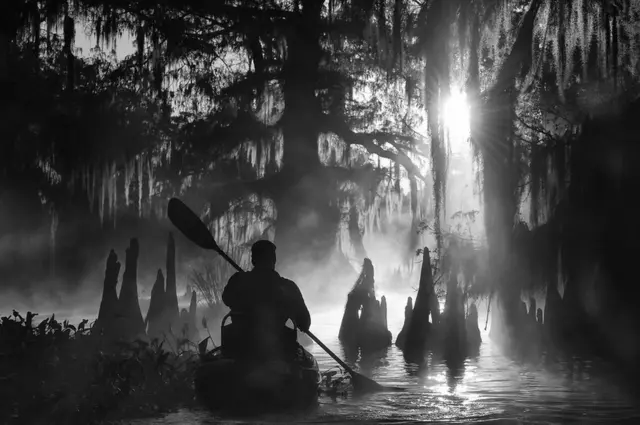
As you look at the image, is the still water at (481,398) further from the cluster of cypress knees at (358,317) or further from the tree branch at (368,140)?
the tree branch at (368,140)

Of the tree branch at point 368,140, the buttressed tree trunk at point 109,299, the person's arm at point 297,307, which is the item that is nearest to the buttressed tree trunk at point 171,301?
the buttressed tree trunk at point 109,299

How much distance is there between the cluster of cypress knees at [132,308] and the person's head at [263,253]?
19.0 feet

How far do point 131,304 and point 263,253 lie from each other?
8.56m

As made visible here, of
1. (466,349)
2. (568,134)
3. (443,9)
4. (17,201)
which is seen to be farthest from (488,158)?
(17,201)

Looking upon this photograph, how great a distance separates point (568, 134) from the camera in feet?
62.1

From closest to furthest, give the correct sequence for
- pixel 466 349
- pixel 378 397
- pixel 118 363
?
pixel 118 363 < pixel 378 397 < pixel 466 349

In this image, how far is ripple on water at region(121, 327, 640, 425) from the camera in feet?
30.3

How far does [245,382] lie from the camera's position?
942 cm

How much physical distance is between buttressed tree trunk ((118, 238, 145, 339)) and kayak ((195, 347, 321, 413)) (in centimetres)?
755

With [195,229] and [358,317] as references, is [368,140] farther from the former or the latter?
[195,229]

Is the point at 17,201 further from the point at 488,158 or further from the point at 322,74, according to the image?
the point at 488,158

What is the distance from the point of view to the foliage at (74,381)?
8164mm

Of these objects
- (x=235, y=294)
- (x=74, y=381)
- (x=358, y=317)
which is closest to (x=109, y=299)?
(x=358, y=317)

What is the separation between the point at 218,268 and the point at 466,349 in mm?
12400
